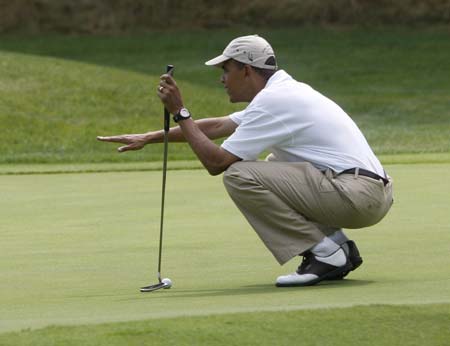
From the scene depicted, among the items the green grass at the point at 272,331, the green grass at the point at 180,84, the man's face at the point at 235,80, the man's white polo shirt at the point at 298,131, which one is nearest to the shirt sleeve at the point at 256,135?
the man's white polo shirt at the point at 298,131

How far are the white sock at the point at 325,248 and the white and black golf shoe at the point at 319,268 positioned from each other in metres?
0.02

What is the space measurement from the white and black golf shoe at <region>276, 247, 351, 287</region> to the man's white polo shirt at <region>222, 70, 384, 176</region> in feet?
1.24

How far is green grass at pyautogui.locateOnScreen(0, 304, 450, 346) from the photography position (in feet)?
14.0

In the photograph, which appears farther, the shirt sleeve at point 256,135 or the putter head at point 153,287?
the shirt sleeve at point 256,135

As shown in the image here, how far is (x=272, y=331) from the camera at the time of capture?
436 centimetres

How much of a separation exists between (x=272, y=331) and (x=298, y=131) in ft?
5.80

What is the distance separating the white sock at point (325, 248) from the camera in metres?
6.01

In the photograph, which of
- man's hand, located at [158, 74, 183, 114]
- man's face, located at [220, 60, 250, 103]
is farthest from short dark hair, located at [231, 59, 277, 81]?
man's hand, located at [158, 74, 183, 114]

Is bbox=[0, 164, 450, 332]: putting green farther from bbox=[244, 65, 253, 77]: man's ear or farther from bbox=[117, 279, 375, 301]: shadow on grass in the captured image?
bbox=[244, 65, 253, 77]: man's ear

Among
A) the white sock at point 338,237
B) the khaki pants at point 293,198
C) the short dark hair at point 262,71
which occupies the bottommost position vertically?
the white sock at point 338,237

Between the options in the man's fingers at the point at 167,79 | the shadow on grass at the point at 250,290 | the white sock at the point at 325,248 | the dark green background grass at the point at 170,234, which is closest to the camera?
the dark green background grass at the point at 170,234

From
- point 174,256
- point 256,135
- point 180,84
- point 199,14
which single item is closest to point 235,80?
point 256,135

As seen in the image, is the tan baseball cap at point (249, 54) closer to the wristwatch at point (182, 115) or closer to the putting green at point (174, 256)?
the wristwatch at point (182, 115)

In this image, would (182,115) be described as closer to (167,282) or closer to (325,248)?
(167,282)
